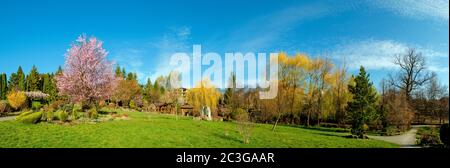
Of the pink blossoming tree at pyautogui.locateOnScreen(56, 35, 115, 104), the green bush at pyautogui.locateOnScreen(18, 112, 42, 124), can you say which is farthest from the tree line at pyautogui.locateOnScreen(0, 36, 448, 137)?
the green bush at pyautogui.locateOnScreen(18, 112, 42, 124)

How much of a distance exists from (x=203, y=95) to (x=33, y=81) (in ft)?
84.2

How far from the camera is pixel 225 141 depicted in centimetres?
1289

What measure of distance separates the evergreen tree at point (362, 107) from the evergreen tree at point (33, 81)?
40425mm

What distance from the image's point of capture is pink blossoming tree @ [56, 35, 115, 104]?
20.9 m

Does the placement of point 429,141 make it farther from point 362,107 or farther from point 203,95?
point 203,95

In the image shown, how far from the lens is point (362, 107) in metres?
19.2

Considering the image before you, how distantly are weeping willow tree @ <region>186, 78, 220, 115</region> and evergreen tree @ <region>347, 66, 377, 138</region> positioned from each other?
15.7 meters

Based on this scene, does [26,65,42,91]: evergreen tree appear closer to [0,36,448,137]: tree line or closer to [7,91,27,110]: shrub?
[0,36,448,137]: tree line

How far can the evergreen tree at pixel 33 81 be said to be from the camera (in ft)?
144
